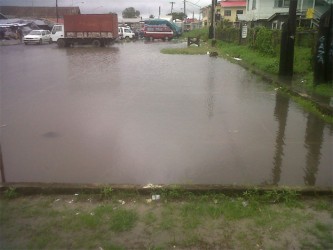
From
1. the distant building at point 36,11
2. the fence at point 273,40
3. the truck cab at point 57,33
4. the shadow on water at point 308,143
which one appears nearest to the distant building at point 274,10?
the fence at point 273,40

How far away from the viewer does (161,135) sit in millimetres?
6379

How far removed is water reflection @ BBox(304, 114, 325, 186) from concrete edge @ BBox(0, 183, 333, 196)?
12.1 inches

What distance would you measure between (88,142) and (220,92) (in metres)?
5.39

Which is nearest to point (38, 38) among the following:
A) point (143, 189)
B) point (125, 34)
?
point (125, 34)

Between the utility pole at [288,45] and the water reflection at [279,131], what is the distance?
296 cm

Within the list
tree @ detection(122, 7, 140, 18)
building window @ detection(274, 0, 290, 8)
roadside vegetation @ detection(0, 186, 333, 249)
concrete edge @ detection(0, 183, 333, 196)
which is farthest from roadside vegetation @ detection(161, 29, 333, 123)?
tree @ detection(122, 7, 140, 18)

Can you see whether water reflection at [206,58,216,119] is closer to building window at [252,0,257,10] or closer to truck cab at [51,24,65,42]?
truck cab at [51,24,65,42]

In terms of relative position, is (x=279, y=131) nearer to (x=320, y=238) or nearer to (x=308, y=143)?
(x=308, y=143)

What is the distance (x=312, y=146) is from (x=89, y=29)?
30.3 metres

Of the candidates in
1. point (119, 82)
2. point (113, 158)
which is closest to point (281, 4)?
point (119, 82)

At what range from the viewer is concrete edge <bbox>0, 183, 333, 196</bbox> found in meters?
4.26

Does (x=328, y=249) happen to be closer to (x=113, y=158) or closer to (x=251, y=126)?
(x=113, y=158)

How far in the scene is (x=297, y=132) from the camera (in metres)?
6.60

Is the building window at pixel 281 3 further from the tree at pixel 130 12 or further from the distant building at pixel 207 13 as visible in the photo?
the tree at pixel 130 12
